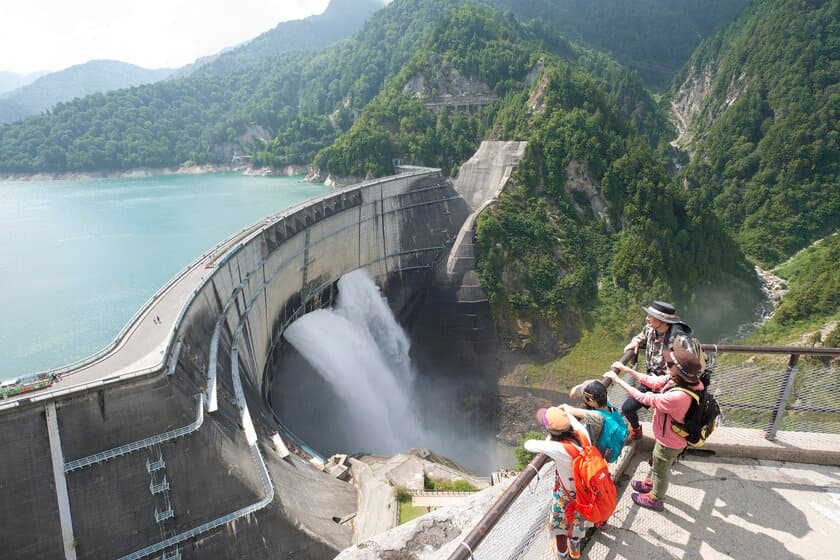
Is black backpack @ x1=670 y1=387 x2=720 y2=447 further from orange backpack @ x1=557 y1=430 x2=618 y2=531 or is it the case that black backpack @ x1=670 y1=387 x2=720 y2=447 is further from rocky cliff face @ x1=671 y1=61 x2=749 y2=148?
rocky cliff face @ x1=671 y1=61 x2=749 y2=148

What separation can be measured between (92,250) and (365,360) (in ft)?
102

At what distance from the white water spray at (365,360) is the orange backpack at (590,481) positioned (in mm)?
24063

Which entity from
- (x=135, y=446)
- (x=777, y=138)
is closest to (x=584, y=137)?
(x=777, y=138)

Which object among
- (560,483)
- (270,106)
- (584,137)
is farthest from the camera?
(270,106)

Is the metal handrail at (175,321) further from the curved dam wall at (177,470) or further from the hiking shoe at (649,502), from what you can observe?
the hiking shoe at (649,502)

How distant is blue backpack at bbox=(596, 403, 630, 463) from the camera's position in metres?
3.96

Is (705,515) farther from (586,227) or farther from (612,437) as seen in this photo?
(586,227)

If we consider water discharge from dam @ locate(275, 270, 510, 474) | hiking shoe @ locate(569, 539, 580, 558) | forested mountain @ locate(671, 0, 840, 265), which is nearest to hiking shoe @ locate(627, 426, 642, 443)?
hiking shoe @ locate(569, 539, 580, 558)

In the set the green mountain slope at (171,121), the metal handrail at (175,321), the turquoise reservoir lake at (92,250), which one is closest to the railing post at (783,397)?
the metal handrail at (175,321)

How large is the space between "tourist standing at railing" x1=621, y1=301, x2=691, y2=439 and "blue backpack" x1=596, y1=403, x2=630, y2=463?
88 centimetres

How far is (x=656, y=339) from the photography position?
16.8 feet

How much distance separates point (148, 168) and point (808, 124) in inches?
4470

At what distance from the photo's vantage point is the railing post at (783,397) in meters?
5.39

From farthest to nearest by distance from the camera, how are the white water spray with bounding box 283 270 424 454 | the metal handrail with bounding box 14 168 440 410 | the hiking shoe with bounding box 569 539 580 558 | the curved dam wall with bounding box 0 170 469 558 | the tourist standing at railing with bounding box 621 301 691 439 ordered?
the white water spray with bounding box 283 270 424 454 < the metal handrail with bounding box 14 168 440 410 < the curved dam wall with bounding box 0 170 469 558 < the tourist standing at railing with bounding box 621 301 691 439 < the hiking shoe with bounding box 569 539 580 558
